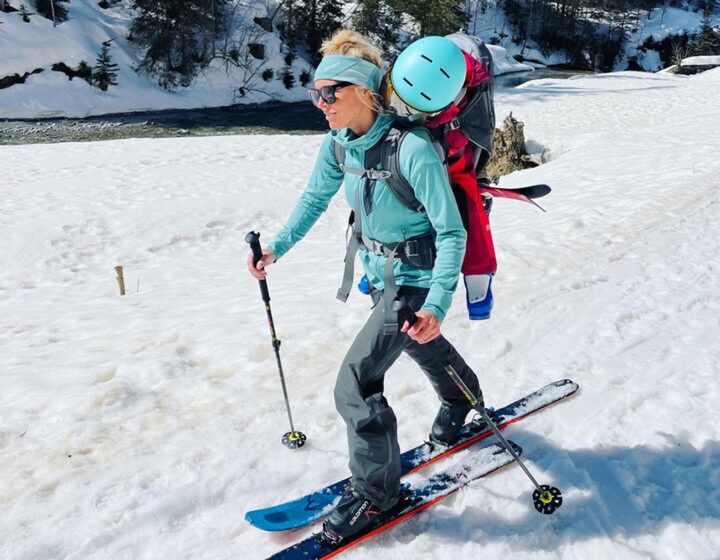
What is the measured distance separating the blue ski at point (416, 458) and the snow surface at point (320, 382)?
0.08 m

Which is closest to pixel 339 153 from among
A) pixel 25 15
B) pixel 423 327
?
pixel 423 327

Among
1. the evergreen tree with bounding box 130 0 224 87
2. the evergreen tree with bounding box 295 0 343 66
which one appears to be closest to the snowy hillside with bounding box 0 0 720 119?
the evergreen tree with bounding box 130 0 224 87

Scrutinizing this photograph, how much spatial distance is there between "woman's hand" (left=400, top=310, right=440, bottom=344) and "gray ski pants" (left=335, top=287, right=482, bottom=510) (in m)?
0.23

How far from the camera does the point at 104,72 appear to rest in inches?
1053

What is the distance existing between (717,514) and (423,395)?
69.3 inches

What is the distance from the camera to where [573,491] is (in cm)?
305

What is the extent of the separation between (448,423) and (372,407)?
892 mm

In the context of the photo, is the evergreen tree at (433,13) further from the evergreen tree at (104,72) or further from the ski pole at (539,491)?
the ski pole at (539,491)

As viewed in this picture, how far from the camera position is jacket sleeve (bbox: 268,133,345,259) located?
114 inches

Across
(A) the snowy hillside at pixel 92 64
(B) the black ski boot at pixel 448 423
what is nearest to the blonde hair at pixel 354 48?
(B) the black ski boot at pixel 448 423

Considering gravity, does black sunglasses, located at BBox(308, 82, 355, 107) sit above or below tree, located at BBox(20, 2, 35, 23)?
above

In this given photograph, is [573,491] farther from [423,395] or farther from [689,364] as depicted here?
[689,364]

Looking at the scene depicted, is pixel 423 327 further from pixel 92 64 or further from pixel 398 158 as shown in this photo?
pixel 92 64

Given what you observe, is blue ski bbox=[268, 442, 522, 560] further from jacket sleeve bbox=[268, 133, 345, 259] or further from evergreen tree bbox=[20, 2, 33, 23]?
evergreen tree bbox=[20, 2, 33, 23]
